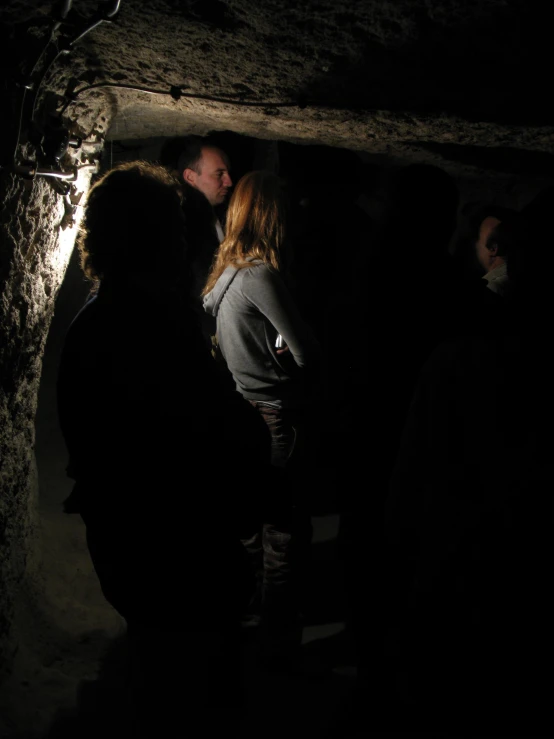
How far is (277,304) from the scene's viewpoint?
197 cm

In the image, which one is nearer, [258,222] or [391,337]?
[391,337]

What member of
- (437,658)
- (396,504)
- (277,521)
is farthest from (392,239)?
(437,658)

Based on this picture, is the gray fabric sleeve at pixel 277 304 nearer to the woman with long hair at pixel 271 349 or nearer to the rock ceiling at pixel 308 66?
the woman with long hair at pixel 271 349

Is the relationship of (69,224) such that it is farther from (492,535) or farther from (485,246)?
(485,246)

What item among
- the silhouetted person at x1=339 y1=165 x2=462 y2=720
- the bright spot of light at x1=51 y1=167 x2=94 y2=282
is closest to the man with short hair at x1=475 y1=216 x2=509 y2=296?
the silhouetted person at x1=339 y1=165 x2=462 y2=720

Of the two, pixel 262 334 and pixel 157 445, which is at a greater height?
pixel 262 334

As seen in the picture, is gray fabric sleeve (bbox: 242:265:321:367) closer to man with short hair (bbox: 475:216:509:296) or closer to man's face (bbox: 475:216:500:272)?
man with short hair (bbox: 475:216:509:296)

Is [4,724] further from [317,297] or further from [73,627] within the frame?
[317,297]


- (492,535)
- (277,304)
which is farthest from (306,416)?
(492,535)

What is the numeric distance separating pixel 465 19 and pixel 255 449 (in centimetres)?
130

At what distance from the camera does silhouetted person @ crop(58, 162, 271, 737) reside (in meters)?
1.08

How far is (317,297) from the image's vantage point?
137 inches

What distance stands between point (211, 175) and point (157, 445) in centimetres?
196

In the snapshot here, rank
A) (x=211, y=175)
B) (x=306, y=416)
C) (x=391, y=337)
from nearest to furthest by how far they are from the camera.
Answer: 1. (x=391, y=337)
2. (x=306, y=416)
3. (x=211, y=175)
